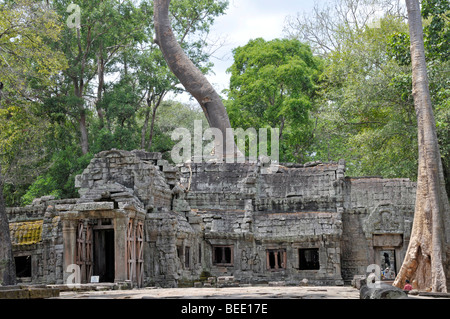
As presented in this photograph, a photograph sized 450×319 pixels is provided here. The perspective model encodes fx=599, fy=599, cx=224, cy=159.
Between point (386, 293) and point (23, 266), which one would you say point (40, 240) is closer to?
point (23, 266)

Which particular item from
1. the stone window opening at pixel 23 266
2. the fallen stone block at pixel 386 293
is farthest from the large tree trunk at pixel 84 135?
the fallen stone block at pixel 386 293

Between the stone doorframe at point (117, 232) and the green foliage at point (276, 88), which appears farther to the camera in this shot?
the green foliage at point (276, 88)

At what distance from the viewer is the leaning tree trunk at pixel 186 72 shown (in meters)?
31.4

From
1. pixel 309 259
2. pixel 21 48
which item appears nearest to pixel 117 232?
pixel 21 48

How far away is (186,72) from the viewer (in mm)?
31656

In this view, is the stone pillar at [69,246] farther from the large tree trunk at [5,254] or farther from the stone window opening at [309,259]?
the stone window opening at [309,259]

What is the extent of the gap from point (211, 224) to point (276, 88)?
14254 millimetres

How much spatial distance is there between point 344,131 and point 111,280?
17.2m

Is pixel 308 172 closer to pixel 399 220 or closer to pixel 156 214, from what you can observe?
pixel 399 220

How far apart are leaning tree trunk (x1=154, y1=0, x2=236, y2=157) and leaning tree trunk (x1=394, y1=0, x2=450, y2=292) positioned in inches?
570

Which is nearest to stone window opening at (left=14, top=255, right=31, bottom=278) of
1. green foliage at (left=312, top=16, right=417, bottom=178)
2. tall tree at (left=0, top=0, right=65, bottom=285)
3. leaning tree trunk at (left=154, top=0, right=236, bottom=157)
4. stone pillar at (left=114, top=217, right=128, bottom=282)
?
tall tree at (left=0, top=0, right=65, bottom=285)

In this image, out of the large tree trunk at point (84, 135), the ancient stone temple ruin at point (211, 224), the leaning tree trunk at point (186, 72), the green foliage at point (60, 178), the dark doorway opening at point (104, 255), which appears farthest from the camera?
the large tree trunk at point (84, 135)

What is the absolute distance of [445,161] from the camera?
27.5 meters
